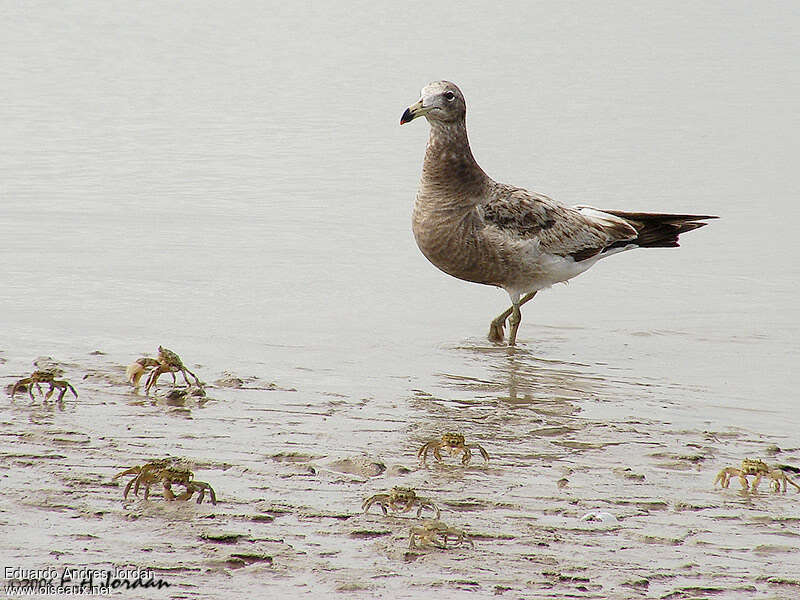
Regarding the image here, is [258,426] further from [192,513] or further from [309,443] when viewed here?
[192,513]

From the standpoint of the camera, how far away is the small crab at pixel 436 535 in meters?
4.79

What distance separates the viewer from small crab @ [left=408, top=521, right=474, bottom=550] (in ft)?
15.7

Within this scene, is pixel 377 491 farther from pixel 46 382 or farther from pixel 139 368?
pixel 46 382

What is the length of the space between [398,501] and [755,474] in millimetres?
1835

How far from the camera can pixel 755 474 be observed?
19.0 feet

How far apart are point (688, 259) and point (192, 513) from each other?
7961mm

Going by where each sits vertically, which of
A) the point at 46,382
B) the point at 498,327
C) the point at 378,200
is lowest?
the point at 46,382

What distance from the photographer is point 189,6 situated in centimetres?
2516

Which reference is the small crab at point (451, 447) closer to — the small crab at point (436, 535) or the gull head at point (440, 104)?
the small crab at point (436, 535)

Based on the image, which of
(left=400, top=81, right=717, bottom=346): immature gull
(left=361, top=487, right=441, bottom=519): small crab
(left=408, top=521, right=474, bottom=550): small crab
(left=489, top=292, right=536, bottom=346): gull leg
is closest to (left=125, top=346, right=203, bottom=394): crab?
(left=361, top=487, right=441, bottom=519): small crab

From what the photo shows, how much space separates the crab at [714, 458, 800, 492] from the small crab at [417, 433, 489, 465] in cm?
117

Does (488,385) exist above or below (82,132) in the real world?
below

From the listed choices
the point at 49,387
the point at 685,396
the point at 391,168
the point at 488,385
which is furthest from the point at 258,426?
the point at 391,168

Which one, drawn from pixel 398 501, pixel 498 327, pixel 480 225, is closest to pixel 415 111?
pixel 480 225
